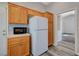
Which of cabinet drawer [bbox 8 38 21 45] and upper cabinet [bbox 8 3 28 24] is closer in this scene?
cabinet drawer [bbox 8 38 21 45]

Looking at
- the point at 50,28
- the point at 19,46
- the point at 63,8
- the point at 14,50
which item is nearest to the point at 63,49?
the point at 50,28

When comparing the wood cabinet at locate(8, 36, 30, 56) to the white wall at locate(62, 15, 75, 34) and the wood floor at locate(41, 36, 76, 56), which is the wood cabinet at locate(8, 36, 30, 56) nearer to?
the wood floor at locate(41, 36, 76, 56)

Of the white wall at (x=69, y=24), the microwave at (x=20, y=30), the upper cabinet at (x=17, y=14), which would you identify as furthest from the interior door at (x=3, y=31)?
the white wall at (x=69, y=24)

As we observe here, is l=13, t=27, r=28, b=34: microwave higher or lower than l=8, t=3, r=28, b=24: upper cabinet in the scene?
lower

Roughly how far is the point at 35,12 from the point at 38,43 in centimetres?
81

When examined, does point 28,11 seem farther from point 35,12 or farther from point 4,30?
point 4,30

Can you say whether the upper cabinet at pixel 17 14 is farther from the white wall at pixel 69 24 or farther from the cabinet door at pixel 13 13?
the white wall at pixel 69 24

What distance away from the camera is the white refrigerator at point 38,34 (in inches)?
102

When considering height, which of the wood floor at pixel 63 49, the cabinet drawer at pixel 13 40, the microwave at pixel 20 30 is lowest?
the wood floor at pixel 63 49

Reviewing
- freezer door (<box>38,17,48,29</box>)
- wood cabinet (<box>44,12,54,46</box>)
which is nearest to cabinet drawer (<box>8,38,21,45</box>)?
freezer door (<box>38,17,48,29</box>)

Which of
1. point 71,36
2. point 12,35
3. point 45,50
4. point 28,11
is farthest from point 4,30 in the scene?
point 71,36

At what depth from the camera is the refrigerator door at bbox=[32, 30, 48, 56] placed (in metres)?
2.61

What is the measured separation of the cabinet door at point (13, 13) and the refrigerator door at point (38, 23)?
0.34 metres

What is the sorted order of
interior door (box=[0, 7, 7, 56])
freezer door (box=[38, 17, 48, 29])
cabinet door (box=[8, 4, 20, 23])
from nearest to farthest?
interior door (box=[0, 7, 7, 56]), cabinet door (box=[8, 4, 20, 23]), freezer door (box=[38, 17, 48, 29])
